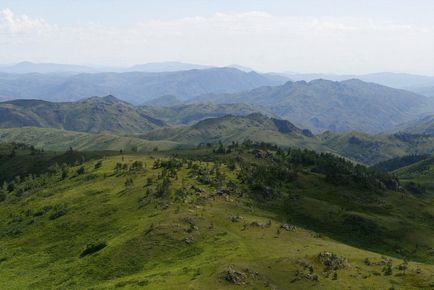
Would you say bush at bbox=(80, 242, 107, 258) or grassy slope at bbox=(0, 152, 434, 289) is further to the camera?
bush at bbox=(80, 242, 107, 258)

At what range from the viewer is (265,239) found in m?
94.1

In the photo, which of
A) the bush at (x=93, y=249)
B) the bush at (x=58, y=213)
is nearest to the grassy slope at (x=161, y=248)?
the bush at (x=58, y=213)

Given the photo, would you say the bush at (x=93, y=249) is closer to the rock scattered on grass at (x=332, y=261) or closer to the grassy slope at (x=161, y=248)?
the grassy slope at (x=161, y=248)

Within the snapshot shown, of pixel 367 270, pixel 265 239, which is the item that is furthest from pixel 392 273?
pixel 265 239

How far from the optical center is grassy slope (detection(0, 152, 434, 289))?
235 feet

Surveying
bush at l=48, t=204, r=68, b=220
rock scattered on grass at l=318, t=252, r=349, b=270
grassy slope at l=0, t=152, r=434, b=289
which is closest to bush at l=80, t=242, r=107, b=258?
grassy slope at l=0, t=152, r=434, b=289

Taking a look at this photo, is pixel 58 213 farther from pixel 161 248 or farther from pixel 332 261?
pixel 332 261

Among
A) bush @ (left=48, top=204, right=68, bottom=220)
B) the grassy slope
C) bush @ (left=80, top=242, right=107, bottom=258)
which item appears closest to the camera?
the grassy slope

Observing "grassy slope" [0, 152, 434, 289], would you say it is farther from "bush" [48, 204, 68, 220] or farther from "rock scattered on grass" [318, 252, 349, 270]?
"bush" [48, 204, 68, 220]

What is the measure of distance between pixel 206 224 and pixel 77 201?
63.7m

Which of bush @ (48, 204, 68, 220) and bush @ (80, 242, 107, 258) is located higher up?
bush @ (80, 242, 107, 258)

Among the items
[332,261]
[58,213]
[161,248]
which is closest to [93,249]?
[161,248]

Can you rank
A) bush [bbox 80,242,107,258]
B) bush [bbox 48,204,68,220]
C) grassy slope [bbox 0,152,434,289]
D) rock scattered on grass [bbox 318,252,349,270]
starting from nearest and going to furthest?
1. grassy slope [bbox 0,152,434,289]
2. rock scattered on grass [bbox 318,252,349,270]
3. bush [bbox 80,242,107,258]
4. bush [bbox 48,204,68,220]

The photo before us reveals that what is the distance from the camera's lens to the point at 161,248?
90.7 metres
